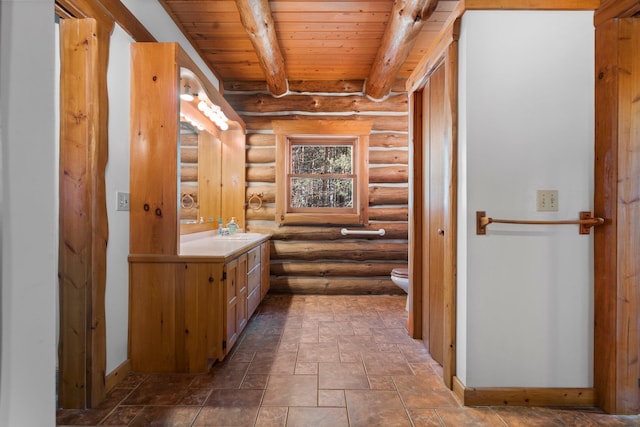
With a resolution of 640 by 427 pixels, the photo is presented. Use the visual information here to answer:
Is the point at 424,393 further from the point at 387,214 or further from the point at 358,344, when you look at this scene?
the point at 387,214

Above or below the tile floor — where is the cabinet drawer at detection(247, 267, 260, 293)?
above

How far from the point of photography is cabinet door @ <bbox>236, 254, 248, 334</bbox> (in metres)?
2.59

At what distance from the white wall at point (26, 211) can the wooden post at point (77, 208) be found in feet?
4.40

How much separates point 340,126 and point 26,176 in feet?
12.4

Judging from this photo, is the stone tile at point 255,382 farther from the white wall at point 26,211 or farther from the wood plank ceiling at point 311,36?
the wood plank ceiling at point 311,36

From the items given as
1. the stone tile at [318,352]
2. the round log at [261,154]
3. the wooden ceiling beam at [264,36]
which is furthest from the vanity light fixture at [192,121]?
the stone tile at [318,352]

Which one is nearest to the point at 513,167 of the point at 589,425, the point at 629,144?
the point at 629,144

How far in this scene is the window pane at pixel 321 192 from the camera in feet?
14.3

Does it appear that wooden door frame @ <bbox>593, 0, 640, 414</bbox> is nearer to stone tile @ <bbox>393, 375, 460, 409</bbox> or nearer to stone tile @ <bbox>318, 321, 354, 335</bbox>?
stone tile @ <bbox>393, 375, 460, 409</bbox>

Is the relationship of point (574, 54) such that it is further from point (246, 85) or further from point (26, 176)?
point (246, 85)

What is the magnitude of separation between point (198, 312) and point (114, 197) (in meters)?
0.91

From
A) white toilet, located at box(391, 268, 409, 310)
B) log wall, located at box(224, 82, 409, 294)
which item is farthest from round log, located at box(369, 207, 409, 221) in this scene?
white toilet, located at box(391, 268, 409, 310)

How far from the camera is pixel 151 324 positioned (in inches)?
85.5

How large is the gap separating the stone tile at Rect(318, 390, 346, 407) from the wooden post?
127 centimetres
